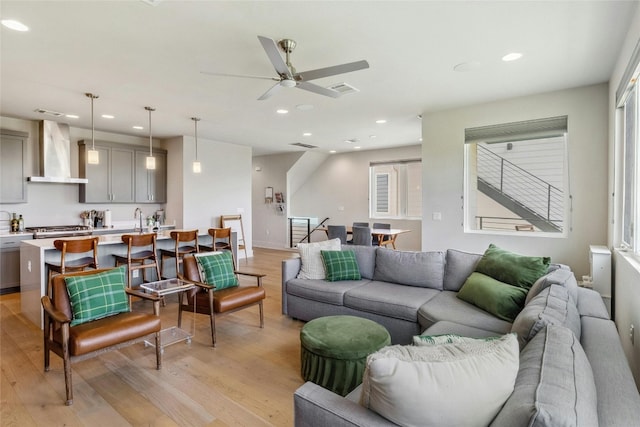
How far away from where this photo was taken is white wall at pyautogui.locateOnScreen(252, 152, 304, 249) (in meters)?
9.34

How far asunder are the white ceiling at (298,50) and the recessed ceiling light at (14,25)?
7cm

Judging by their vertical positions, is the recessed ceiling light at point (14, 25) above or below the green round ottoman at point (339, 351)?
above

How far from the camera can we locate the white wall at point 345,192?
334 inches

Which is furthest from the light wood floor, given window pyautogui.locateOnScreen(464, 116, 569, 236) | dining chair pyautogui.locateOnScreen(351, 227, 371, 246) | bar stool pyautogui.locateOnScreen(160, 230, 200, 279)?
window pyautogui.locateOnScreen(464, 116, 569, 236)

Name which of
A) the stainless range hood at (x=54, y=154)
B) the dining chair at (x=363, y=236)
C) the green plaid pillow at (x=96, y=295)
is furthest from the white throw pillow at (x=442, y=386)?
the stainless range hood at (x=54, y=154)

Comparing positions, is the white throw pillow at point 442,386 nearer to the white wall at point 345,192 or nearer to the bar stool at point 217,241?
the bar stool at point 217,241

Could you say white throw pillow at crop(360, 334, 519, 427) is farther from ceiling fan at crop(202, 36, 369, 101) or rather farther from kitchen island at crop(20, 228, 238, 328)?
kitchen island at crop(20, 228, 238, 328)

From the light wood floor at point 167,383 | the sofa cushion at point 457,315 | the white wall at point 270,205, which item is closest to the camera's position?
the light wood floor at point 167,383

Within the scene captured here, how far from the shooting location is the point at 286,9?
7.78 feet

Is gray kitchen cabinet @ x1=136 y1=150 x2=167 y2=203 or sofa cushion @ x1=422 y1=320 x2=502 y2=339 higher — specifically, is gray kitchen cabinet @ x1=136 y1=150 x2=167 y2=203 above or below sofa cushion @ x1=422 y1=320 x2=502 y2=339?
above

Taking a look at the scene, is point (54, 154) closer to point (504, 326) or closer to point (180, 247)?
point (180, 247)

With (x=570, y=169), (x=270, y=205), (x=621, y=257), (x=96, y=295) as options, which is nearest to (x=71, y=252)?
(x=96, y=295)

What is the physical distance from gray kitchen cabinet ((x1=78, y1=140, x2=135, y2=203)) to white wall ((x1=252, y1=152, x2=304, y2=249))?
12.4 feet

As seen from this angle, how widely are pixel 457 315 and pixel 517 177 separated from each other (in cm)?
335
